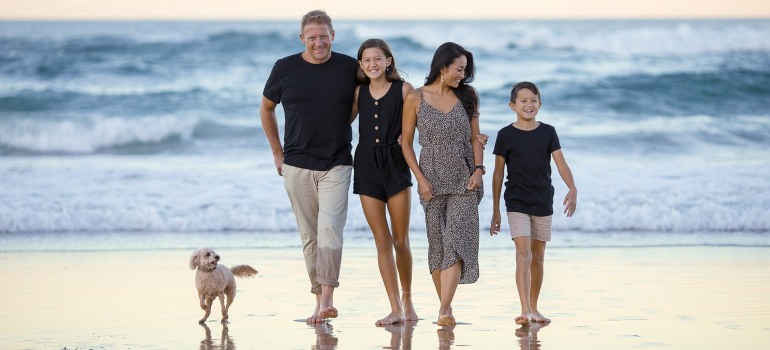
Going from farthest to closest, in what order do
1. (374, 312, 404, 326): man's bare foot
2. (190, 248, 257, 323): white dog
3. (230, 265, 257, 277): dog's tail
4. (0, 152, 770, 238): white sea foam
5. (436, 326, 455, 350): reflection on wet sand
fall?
1. (0, 152, 770, 238): white sea foam
2. (230, 265, 257, 277): dog's tail
3. (190, 248, 257, 323): white dog
4. (374, 312, 404, 326): man's bare foot
5. (436, 326, 455, 350): reflection on wet sand

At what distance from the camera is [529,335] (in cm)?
578

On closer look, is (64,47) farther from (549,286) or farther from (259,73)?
(549,286)

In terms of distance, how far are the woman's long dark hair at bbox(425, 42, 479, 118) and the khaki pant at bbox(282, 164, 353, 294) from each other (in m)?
0.76

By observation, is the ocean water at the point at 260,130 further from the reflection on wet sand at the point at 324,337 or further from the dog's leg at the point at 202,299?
the reflection on wet sand at the point at 324,337

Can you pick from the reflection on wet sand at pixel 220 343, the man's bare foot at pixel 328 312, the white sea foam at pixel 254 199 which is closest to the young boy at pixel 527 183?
the man's bare foot at pixel 328 312

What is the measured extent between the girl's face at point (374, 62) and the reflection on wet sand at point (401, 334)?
1375 mm

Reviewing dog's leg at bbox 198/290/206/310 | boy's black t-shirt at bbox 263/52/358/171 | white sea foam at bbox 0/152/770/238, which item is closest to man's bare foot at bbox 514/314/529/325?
boy's black t-shirt at bbox 263/52/358/171

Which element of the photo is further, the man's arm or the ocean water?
the ocean water

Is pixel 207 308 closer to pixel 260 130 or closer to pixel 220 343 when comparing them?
pixel 220 343

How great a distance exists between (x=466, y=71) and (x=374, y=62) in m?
0.53

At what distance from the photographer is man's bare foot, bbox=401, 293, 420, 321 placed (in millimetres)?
6273

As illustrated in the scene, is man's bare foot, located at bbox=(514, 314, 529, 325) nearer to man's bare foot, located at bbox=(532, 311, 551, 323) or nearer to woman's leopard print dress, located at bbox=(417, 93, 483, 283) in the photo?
man's bare foot, located at bbox=(532, 311, 551, 323)

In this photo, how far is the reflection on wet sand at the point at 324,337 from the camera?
551 centimetres

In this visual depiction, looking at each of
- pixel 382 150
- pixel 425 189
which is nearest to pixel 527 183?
pixel 425 189
